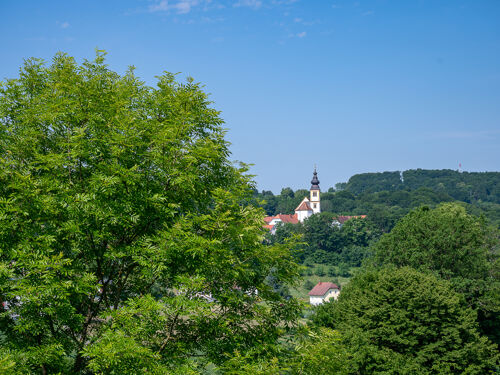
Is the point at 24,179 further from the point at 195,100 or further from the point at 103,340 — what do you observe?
the point at 195,100

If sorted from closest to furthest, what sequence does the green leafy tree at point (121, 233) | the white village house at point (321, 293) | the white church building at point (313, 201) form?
the green leafy tree at point (121, 233), the white village house at point (321, 293), the white church building at point (313, 201)

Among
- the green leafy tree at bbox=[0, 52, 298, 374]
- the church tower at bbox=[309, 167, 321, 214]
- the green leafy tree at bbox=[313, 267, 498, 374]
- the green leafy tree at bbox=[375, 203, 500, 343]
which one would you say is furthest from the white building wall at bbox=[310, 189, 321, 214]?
the green leafy tree at bbox=[0, 52, 298, 374]

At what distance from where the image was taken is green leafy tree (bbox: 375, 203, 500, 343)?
Answer: 113 feet

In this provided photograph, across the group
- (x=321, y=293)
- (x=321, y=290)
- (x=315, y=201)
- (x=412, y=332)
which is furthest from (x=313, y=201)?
(x=412, y=332)

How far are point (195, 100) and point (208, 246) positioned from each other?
423cm

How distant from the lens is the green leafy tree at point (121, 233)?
8562 millimetres

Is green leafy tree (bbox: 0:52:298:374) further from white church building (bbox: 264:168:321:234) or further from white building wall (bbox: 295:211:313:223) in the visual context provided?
white church building (bbox: 264:168:321:234)

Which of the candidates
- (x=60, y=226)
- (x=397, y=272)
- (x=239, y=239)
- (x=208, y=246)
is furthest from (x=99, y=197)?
(x=397, y=272)

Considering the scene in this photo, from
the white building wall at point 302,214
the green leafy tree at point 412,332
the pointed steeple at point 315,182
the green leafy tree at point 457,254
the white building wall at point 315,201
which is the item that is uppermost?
the pointed steeple at point 315,182

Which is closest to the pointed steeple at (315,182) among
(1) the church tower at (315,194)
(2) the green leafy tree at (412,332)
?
(1) the church tower at (315,194)

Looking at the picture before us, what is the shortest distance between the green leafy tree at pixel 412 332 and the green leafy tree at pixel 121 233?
15773 mm

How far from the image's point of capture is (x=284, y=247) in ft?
35.7

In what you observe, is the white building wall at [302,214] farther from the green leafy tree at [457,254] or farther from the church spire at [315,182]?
the green leafy tree at [457,254]

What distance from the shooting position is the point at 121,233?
400 inches
